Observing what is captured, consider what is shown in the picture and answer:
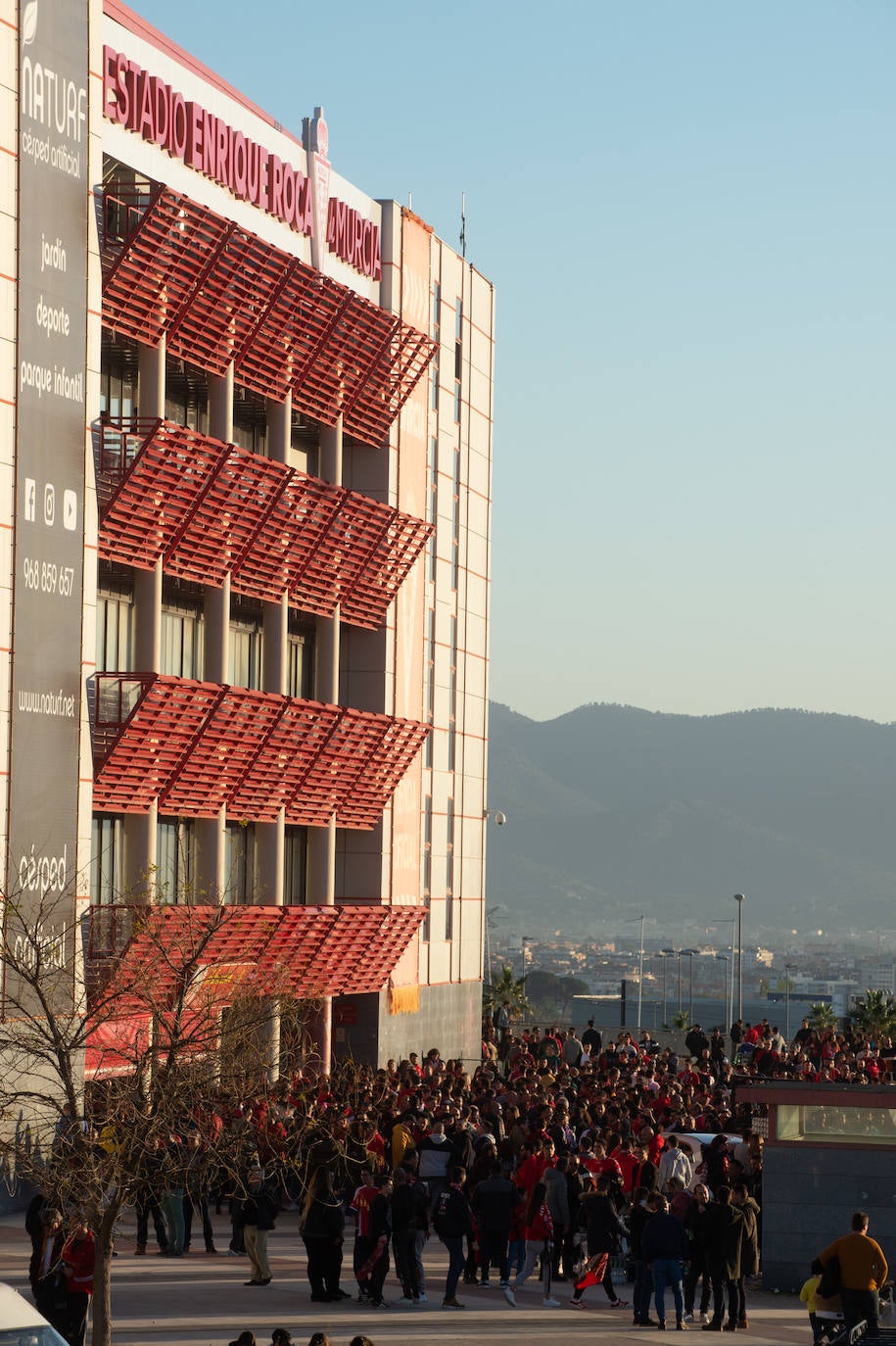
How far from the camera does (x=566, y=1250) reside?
26.9 metres

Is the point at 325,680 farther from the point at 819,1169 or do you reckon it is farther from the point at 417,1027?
the point at 819,1169

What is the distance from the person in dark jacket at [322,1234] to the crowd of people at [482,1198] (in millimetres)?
22

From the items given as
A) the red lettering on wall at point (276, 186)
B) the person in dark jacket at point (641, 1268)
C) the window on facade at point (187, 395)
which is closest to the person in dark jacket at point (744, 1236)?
the person in dark jacket at point (641, 1268)

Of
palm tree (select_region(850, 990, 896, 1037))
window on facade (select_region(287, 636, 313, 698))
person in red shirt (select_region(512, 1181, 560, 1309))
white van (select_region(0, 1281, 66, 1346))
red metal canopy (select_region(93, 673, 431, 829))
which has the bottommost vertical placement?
palm tree (select_region(850, 990, 896, 1037))

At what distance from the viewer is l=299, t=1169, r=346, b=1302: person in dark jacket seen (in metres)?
24.4

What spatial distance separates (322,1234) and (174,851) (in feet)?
59.7

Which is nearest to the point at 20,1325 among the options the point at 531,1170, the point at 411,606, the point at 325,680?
the point at 531,1170

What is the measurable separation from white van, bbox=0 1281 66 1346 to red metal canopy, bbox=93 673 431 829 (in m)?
23.0

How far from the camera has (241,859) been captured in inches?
1769

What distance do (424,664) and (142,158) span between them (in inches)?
739

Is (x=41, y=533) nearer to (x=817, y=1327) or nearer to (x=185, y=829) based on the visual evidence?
(x=185, y=829)

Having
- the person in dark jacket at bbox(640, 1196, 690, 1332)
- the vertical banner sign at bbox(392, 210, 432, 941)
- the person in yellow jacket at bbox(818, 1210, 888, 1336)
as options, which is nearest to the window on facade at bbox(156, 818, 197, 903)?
the vertical banner sign at bbox(392, 210, 432, 941)

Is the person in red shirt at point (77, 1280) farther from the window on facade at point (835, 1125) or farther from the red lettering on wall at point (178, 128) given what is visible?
the red lettering on wall at point (178, 128)

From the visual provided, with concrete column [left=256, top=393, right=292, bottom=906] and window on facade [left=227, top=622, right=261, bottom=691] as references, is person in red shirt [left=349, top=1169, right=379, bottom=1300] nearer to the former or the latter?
concrete column [left=256, top=393, right=292, bottom=906]
